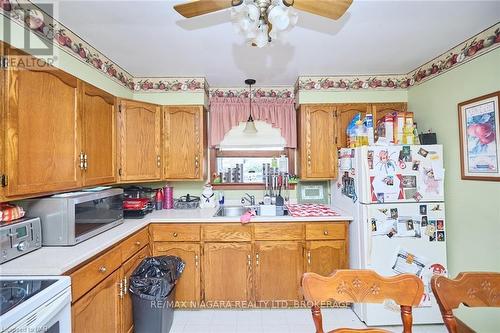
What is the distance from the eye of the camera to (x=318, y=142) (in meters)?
2.82

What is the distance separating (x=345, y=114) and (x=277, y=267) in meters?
1.82

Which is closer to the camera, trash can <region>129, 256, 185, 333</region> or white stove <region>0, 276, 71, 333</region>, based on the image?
white stove <region>0, 276, 71, 333</region>

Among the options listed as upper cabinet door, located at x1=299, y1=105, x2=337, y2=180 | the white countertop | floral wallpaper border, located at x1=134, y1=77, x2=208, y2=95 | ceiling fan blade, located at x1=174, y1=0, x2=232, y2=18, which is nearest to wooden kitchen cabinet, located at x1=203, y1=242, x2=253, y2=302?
the white countertop

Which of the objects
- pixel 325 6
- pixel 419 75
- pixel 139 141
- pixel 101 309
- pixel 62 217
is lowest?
pixel 101 309

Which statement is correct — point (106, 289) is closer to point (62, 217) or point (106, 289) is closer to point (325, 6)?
point (62, 217)

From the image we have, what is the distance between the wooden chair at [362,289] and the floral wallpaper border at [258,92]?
2.50m

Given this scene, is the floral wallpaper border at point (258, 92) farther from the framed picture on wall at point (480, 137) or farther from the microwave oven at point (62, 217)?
the microwave oven at point (62, 217)

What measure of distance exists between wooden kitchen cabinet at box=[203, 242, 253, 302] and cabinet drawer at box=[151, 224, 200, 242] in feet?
0.53

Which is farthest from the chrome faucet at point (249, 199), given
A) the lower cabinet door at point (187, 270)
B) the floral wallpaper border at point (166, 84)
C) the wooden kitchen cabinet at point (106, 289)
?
the floral wallpaper border at point (166, 84)

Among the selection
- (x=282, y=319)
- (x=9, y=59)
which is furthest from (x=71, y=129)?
(x=282, y=319)

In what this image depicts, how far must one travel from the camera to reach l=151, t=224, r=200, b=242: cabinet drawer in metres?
2.37

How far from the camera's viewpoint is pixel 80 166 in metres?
1.73

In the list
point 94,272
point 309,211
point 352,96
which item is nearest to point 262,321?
point 309,211

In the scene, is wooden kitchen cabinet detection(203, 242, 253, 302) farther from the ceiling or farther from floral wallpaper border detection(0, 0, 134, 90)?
floral wallpaper border detection(0, 0, 134, 90)
